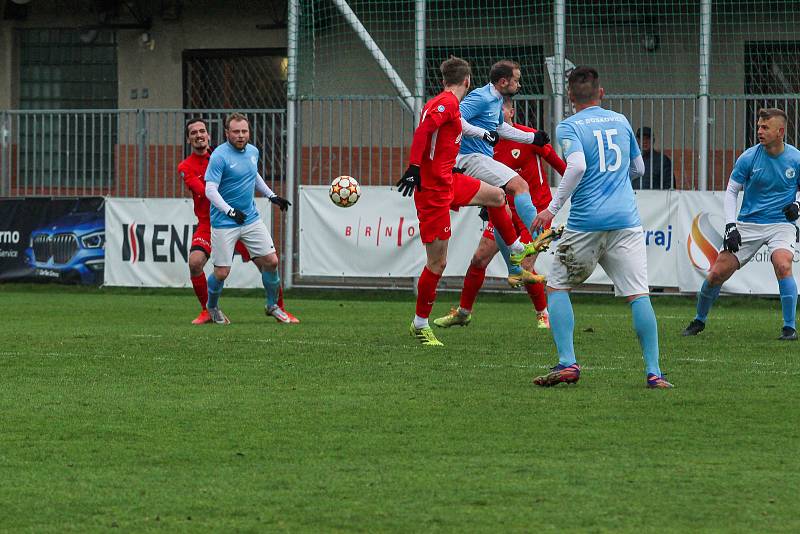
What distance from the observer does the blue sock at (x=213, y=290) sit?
553 inches

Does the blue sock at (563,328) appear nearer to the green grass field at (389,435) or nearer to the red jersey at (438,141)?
the green grass field at (389,435)

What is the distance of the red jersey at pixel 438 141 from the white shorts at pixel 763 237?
257 cm

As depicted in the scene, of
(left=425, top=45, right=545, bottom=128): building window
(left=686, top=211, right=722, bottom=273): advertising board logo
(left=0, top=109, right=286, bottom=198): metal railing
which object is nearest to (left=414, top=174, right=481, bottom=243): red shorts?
(left=686, top=211, right=722, bottom=273): advertising board logo

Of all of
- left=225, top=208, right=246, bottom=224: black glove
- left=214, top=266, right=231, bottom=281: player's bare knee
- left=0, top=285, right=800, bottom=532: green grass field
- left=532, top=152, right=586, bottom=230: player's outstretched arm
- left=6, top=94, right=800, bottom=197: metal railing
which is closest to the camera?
left=0, top=285, right=800, bottom=532: green grass field

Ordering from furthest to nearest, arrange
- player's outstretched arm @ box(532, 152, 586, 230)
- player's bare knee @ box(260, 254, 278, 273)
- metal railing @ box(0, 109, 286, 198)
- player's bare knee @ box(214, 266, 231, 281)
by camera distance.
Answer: metal railing @ box(0, 109, 286, 198) → player's bare knee @ box(260, 254, 278, 273) → player's bare knee @ box(214, 266, 231, 281) → player's outstretched arm @ box(532, 152, 586, 230)

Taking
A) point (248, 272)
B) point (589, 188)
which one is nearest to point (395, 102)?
point (248, 272)

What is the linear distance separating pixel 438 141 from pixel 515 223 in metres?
2.25

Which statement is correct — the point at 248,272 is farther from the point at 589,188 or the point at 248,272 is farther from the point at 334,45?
the point at 589,188

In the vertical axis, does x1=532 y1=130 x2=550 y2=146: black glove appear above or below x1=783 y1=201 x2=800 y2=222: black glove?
above

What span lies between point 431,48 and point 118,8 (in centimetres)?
632

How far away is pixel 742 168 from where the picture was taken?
40.1 feet

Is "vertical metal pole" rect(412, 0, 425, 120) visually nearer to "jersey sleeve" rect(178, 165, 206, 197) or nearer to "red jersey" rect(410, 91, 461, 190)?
"jersey sleeve" rect(178, 165, 206, 197)

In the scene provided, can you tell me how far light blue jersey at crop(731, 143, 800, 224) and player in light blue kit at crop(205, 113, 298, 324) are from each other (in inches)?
168

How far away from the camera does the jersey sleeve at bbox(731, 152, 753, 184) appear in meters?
12.2
